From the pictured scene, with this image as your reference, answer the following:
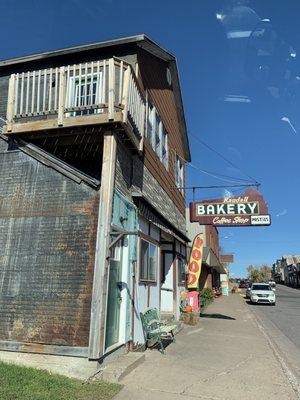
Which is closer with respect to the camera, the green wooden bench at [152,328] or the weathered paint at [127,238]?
the weathered paint at [127,238]

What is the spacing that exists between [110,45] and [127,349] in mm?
7319

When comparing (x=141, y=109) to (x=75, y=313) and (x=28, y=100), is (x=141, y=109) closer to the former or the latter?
(x=28, y=100)

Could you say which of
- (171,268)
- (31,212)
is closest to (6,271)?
(31,212)

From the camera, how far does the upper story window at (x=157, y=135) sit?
1223 cm

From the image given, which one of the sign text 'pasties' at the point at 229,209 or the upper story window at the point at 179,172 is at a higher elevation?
the upper story window at the point at 179,172

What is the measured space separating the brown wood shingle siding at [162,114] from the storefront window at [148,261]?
2.18 metres

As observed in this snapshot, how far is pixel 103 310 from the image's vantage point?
6902 mm

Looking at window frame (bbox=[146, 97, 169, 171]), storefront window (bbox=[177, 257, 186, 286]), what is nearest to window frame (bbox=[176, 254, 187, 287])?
storefront window (bbox=[177, 257, 186, 286])

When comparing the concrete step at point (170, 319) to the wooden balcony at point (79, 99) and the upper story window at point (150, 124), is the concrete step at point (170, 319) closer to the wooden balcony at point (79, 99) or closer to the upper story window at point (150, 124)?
the upper story window at point (150, 124)

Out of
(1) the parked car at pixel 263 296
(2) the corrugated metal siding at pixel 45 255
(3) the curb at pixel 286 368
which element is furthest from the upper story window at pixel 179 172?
(1) the parked car at pixel 263 296

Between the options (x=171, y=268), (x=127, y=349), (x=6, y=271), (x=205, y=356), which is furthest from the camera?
(x=171, y=268)

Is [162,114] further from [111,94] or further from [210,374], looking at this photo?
[210,374]

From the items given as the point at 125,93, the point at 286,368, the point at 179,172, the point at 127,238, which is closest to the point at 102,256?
the point at 127,238

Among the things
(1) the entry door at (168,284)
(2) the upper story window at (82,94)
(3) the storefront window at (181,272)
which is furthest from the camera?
(3) the storefront window at (181,272)
